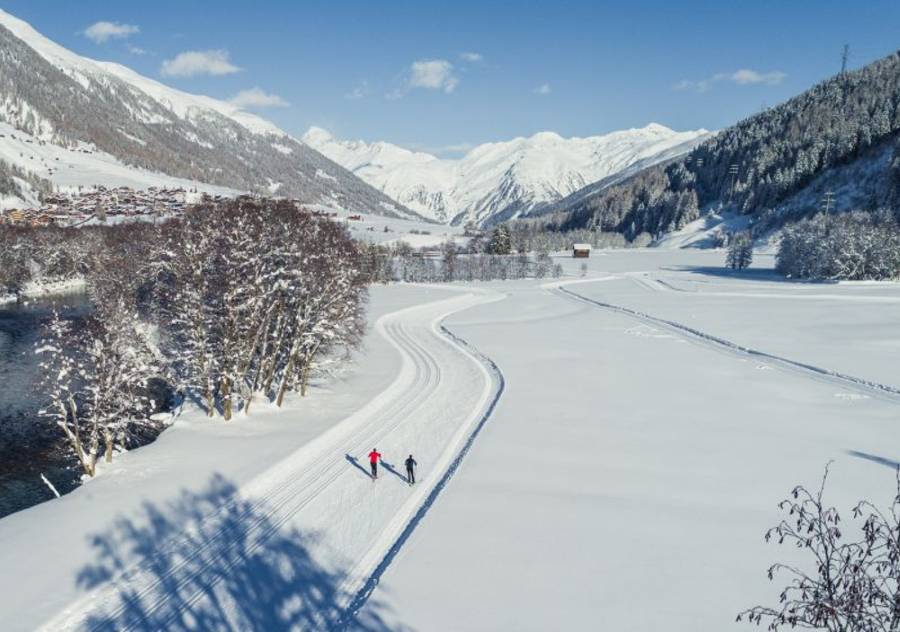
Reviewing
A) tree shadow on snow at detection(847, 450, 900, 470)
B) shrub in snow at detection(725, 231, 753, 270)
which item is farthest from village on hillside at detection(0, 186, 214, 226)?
tree shadow on snow at detection(847, 450, 900, 470)

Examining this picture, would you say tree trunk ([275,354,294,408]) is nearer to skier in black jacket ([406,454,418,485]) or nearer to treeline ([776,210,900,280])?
skier in black jacket ([406,454,418,485])

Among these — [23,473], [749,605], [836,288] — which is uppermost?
[836,288]

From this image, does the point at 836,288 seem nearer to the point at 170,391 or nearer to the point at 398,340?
the point at 398,340

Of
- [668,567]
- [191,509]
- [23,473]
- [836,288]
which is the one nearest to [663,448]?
[668,567]

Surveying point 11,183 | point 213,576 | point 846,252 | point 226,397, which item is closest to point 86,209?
point 11,183

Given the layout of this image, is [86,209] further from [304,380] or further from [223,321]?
[223,321]
